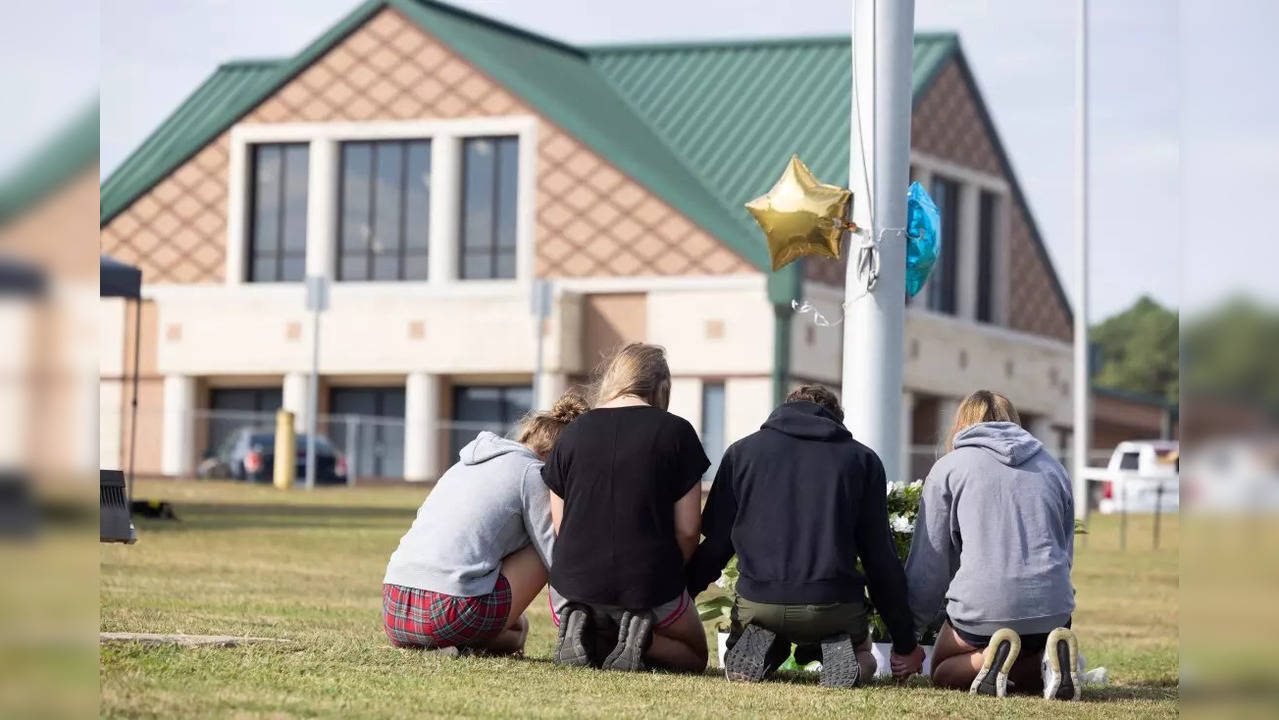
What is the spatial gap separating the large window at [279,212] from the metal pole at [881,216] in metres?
32.1

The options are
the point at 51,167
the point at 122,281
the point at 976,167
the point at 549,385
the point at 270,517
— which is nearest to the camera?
the point at 51,167

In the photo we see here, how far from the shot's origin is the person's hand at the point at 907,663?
7453mm

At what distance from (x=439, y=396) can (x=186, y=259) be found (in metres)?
7.04

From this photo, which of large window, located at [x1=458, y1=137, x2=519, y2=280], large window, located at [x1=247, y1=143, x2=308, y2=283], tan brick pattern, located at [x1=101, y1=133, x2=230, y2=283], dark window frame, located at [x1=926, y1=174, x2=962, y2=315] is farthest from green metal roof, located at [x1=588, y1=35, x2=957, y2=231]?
tan brick pattern, located at [x1=101, y1=133, x2=230, y2=283]

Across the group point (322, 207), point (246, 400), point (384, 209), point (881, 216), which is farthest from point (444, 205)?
point (881, 216)

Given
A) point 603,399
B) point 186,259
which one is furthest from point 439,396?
point 603,399

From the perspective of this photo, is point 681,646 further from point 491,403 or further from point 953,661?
point 491,403

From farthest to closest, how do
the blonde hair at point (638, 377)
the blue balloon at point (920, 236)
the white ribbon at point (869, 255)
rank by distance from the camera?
the blue balloon at point (920, 236) → the white ribbon at point (869, 255) → the blonde hair at point (638, 377)

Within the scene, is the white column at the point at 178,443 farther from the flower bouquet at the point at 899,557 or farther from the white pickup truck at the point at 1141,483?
the flower bouquet at the point at 899,557

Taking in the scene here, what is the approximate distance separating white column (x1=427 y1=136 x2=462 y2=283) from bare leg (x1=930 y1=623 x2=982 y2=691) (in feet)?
104

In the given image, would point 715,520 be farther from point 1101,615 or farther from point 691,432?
point 1101,615

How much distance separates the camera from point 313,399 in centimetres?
3581

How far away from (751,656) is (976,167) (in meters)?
36.4

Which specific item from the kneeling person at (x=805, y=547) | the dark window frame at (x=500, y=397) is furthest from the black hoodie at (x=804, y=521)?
the dark window frame at (x=500, y=397)
